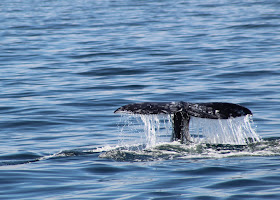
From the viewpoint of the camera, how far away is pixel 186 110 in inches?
370

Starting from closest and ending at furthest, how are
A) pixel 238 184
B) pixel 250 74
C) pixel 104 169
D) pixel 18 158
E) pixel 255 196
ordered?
pixel 255 196 → pixel 238 184 → pixel 104 169 → pixel 18 158 → pixel 250 74

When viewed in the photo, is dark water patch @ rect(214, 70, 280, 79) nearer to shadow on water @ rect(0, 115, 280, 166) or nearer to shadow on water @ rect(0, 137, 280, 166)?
shadow on water @ rect(0, 115, 280, 166)

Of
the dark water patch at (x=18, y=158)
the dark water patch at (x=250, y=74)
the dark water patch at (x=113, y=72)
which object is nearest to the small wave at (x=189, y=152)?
the dark water patch at (x=18, y=158)

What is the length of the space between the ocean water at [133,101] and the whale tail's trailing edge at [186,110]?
0.17 m

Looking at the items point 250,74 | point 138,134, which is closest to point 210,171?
point 138,134

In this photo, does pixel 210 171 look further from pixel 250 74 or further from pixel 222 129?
pixel 250 74

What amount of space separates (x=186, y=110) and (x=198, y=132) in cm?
73

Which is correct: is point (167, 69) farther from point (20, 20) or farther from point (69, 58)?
point (20, 20)

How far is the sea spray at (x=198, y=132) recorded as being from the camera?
30.5 ft

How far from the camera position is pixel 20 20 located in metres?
38.2

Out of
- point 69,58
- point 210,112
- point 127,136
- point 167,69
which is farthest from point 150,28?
point 210,112

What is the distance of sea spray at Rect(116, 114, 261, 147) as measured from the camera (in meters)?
9.30

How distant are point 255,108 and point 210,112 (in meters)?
4.57

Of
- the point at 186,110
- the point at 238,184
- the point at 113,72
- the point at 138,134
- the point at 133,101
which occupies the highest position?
the point at 186,110
